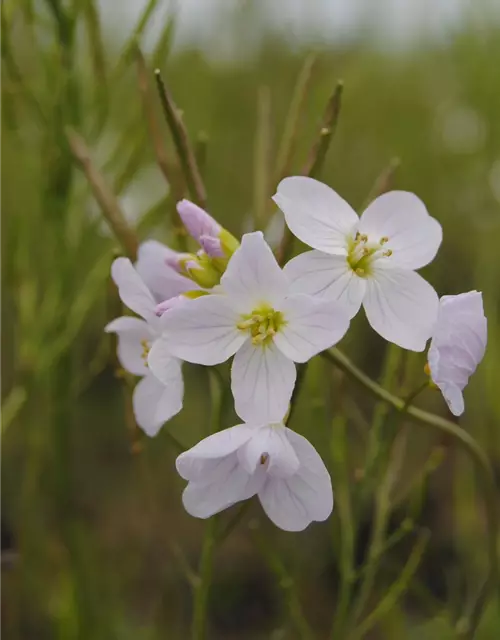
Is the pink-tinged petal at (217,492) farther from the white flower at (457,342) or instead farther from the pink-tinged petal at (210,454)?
the white flower at (457,342)

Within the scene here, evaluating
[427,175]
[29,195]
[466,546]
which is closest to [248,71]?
[427,175]

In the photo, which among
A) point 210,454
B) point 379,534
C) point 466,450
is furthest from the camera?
point 379,534

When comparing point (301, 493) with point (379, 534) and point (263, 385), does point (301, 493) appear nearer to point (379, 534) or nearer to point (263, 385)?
point (263, 385)

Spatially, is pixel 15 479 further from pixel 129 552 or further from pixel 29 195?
pixel 29 195

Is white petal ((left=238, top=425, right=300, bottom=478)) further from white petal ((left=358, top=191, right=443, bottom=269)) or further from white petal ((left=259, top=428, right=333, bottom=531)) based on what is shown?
white petal ((left=358, top=191, right=443, bottom=269))

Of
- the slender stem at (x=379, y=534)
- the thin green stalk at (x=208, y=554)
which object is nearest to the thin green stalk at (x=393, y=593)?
the slender stem at (x=379, y=534)

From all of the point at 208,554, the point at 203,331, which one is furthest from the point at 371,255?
the point at 208,554
